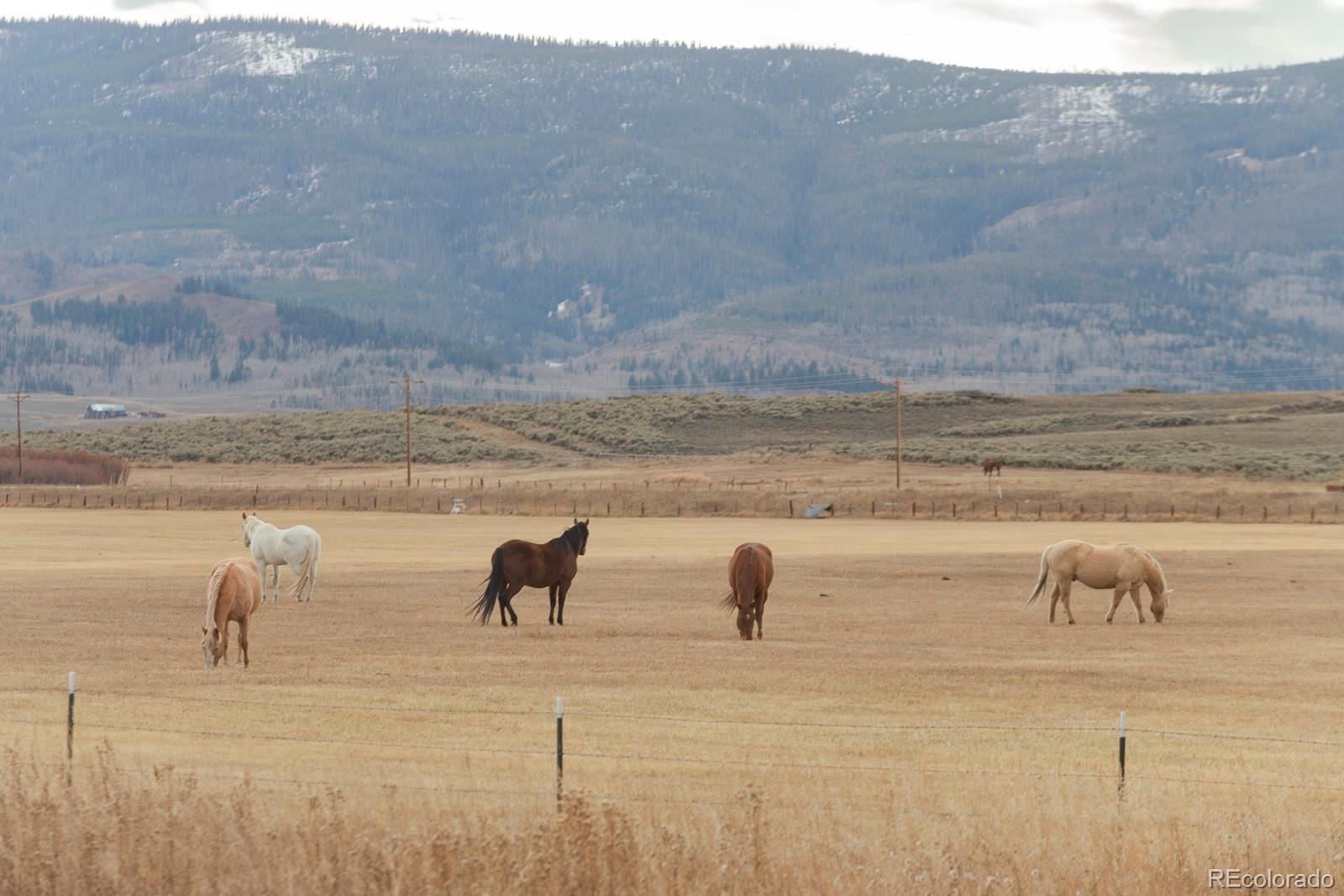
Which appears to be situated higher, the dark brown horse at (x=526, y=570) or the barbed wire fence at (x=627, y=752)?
the dark brown horse at (x=526, y=570)

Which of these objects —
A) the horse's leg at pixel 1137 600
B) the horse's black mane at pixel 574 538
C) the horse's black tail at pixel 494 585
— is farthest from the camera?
the horse's leg at pixel 1137 600

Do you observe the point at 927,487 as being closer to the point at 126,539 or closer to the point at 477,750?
the point at 126,539

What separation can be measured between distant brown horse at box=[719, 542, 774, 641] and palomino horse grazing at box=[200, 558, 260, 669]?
8125 mm

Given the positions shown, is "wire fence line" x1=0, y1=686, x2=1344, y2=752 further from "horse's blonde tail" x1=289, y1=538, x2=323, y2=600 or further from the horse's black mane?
"horse's blonde tail" x1=289, y1=538, x2=323, y2=600

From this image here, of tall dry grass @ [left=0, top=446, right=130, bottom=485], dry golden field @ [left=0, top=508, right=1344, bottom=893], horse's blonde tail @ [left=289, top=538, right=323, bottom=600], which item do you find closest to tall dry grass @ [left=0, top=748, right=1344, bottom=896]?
dry golden field @ [left=0, top=508, right=1344, bottom=893]

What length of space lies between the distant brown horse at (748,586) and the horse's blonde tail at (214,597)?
337 inches

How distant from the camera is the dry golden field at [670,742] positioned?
12.4 m

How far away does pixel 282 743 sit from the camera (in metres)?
18.4

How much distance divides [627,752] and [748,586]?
1100 cm

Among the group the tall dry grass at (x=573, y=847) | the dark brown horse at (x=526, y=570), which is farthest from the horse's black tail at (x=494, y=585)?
the tall dry grass at (x=573, y=847)

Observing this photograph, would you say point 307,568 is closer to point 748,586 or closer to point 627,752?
point 748,586

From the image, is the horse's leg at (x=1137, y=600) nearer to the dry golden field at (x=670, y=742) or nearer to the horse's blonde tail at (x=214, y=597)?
the dry golden field at (x=670, y=742)

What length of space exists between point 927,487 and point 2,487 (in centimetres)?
5484

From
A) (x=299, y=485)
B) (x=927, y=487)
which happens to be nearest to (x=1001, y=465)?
(x=927, y=487)
